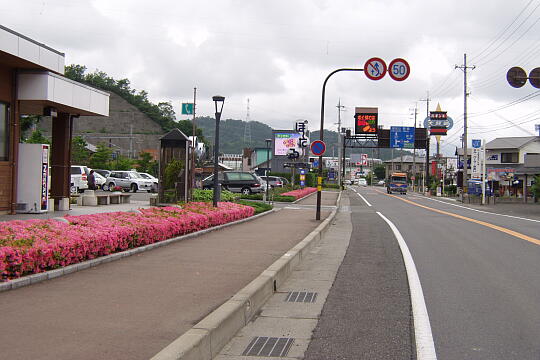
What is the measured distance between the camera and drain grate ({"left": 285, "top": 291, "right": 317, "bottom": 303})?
7.56m

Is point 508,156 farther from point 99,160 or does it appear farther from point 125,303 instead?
point 125,303

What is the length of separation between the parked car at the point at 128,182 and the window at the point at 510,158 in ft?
155

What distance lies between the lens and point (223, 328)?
538 centimetres

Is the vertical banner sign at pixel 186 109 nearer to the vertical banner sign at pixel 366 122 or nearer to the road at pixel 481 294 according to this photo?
the vertical banner sign at pixel 366 122

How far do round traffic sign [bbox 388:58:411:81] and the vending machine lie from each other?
11257 mm

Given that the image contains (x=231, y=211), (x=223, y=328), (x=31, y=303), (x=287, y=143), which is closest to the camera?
(x=223, y=328)

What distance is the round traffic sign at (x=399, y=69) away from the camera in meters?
17.9

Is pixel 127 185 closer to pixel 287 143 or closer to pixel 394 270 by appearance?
pixel 394 270

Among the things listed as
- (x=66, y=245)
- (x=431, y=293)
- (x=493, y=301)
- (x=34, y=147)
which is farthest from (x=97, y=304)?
(x=34, y=147)

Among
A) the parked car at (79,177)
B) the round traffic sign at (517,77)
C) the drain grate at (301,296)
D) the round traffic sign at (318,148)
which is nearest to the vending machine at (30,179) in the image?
the round traffic sign at (318,148)

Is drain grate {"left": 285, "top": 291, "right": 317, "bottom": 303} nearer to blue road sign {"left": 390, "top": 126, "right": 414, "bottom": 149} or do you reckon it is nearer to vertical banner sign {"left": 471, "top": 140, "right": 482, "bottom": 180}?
vertical banner sign {"left": 471, "top": 140, "right": 482, "bottom": 180}

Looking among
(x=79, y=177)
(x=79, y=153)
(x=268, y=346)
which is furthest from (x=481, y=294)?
(x=79, y=153)

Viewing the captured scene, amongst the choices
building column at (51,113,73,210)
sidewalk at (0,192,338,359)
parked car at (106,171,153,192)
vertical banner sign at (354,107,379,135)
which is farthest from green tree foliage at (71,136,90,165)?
sidewalk at (0,192,338,359)

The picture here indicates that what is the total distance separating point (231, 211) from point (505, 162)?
5859 centimetres
